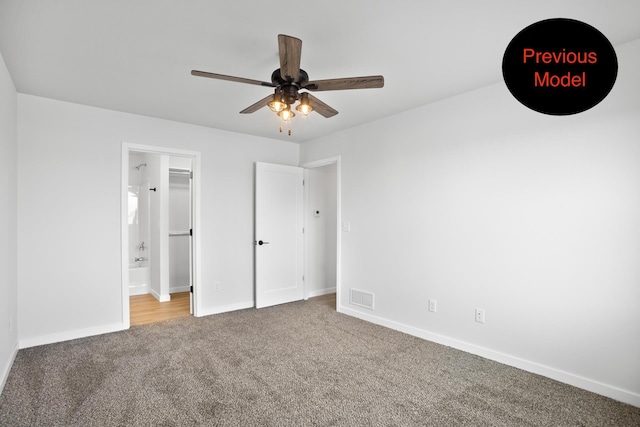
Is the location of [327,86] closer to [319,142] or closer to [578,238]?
[578,238]

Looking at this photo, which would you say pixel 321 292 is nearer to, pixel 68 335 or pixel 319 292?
pixel 319 292

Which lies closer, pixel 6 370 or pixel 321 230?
pixel 6 370

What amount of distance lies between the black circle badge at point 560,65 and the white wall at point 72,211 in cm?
369

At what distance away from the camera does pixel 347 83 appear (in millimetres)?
2205

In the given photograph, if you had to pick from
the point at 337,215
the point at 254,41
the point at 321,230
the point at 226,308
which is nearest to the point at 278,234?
the point at 321,230

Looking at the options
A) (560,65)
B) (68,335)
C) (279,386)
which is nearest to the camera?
(560,65)

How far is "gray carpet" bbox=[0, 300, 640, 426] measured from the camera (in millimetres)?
2123

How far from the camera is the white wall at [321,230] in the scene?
5.36m

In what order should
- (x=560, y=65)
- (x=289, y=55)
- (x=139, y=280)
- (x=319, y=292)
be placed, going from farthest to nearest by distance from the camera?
(x=139, y=280), (x=319, y=292), (x=289, y=55), (x=560, y=65)

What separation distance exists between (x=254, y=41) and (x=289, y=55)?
1.75 ft

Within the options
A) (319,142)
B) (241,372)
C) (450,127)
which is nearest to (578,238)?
(450,127)

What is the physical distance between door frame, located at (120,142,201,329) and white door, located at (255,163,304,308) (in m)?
0.80

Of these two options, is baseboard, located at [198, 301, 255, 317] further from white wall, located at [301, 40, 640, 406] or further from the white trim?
white wall, located at [301, 40, 640, 406]

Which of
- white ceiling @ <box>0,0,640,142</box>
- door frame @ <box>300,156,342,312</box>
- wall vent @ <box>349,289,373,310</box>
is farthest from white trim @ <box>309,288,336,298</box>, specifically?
white ceiling @ <box>0,0,640,142</box>
